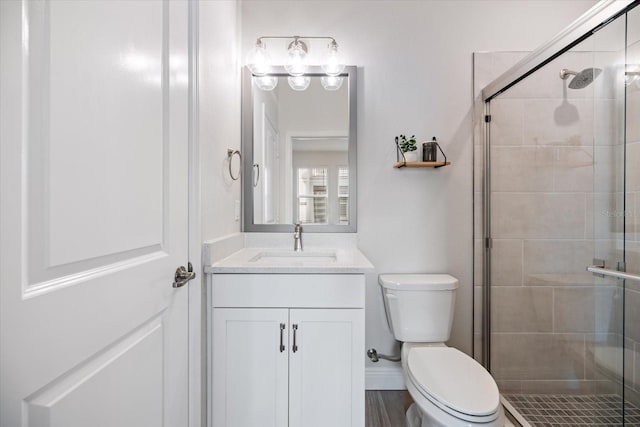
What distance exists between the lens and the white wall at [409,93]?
6.12ft

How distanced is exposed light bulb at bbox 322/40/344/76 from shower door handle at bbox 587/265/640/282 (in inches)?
63.5

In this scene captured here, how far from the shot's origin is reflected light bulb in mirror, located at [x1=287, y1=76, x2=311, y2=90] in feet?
6.02

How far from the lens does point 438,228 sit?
1870mm

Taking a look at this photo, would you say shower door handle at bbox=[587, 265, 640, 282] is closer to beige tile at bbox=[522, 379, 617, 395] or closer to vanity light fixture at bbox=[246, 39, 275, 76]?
beige tile at bbox=[522, 379, 617, 395]

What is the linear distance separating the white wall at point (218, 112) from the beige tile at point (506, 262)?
1557 millimetres

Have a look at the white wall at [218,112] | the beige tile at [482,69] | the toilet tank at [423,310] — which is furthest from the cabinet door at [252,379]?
the beige tile at [482,69]

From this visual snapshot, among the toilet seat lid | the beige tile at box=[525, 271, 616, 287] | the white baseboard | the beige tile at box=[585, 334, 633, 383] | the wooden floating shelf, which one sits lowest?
the white baseboard

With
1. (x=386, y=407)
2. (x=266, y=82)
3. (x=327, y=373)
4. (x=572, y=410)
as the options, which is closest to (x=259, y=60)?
(x=266, y=82)

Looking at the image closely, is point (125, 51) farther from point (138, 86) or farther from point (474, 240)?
point (474, 240)

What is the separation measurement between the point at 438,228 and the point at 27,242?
184 cm

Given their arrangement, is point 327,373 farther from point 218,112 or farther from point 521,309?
point 218,112

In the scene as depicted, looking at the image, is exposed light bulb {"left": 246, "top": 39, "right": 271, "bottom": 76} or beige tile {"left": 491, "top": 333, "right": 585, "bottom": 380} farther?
exposed light bulb {"left": 246, "top": 39, "right": 271, "bottom": 76}

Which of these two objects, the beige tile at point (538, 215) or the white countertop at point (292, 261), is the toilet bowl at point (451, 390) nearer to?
the white countertop at point (292, 261)

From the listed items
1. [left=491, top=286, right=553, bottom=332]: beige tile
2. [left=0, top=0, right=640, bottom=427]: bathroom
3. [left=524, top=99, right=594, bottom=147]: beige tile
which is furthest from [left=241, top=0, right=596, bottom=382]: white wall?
[left=524, top=99, right=594, bottom=147]: beige tile
